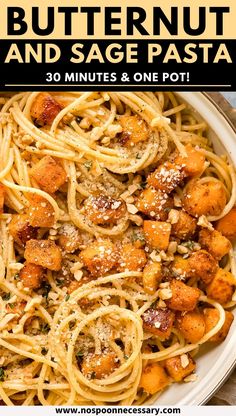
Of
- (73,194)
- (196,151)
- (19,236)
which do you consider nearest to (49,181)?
(73,194)

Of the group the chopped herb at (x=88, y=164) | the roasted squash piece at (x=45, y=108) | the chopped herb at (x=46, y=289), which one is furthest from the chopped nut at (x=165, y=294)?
the roasted squash piece at (x=45, y=108)

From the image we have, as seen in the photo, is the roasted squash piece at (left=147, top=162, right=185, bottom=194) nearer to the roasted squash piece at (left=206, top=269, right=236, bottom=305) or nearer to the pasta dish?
the pasta dish

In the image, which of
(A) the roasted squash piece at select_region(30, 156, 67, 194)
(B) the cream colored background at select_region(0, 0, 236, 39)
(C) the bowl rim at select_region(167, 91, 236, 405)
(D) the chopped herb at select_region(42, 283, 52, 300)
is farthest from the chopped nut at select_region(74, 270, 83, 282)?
(B) the cream colored background at select_region(0, 0, 236, 39)

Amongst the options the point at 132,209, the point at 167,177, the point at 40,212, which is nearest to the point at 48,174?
the point at 40,212

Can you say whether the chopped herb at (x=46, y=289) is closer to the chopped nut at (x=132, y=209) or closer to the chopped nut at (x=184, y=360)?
the chopped nut at (x=132, y=209)

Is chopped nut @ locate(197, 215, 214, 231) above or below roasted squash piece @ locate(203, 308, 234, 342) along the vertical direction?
above

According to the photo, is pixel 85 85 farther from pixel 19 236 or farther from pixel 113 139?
pixel 19 236
